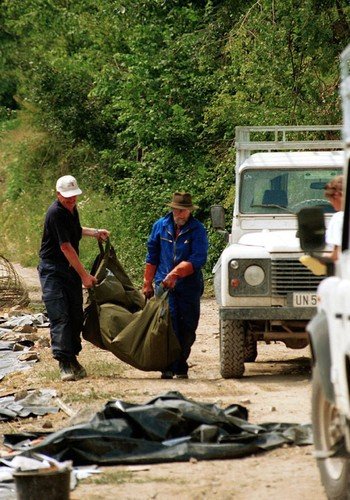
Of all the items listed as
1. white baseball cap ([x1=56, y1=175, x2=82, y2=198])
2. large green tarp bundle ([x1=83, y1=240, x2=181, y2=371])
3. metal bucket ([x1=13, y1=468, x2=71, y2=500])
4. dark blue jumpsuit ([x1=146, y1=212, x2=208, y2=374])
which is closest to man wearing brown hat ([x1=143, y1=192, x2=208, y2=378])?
dark blue jumpsuit ([x1=146, y1=212, x2=208, y2=374])

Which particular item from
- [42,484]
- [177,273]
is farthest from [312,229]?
[177,273]

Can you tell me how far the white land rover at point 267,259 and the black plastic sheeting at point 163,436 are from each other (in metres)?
2.94

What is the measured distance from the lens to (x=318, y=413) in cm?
693

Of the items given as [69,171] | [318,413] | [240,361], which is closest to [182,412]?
[318,413]

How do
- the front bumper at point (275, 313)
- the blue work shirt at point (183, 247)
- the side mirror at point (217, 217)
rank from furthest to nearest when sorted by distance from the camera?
1. the side mirror at point (217, 217)
2. the blue work shirt at point (183, 247)
3. the front bumper at point (275, 313)

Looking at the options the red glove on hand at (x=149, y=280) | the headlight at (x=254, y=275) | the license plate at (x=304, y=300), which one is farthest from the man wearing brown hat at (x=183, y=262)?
the license plate at (x=304, y=300)

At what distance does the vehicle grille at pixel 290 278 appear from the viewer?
39.4ft

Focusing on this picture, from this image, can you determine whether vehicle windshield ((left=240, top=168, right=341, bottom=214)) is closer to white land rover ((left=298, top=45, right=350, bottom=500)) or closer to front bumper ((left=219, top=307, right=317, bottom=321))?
front bumper ((left=219, top=307, right=317, bottom=321))

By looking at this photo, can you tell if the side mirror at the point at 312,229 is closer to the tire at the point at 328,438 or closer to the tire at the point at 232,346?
the tire at the point at 328,438

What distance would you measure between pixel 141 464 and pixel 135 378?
4309 millimetres

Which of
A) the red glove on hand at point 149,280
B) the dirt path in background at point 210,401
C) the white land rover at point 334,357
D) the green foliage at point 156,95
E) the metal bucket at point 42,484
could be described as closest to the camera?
the white land rover at point 334,357

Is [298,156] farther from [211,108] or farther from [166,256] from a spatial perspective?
[211,108]

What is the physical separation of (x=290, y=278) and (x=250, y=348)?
4.92 ft

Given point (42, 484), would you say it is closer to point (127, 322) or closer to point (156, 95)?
point (127, 322)
